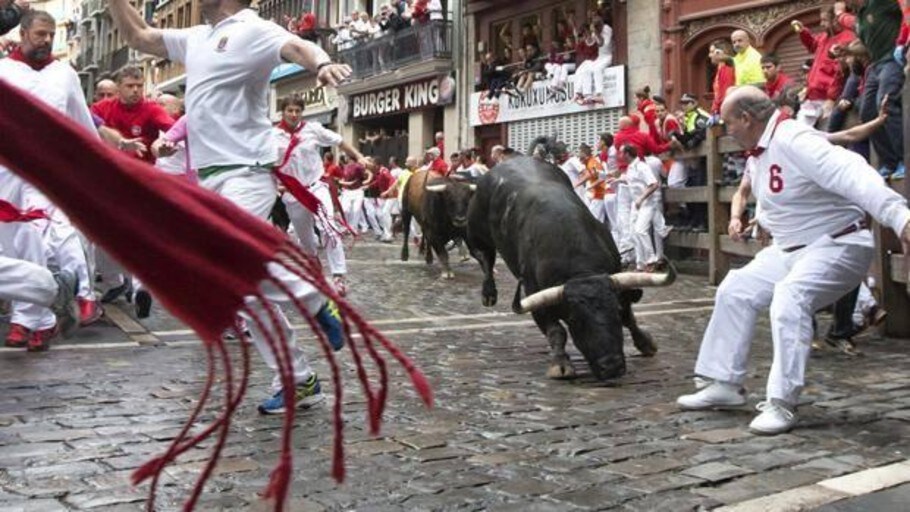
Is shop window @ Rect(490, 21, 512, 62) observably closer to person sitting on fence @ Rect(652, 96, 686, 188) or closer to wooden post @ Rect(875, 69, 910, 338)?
person sitting on fence @ Rect(652, 96, 686, 188)

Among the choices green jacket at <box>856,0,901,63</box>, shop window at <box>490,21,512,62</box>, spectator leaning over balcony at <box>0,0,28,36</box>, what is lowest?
spectator leaning over balcony at <box>0,0,28,36</box>

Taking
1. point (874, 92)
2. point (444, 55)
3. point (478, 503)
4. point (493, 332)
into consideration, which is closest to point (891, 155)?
point (874, 92)

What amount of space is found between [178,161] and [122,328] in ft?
4.84

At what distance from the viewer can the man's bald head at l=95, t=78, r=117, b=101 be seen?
9453 mm

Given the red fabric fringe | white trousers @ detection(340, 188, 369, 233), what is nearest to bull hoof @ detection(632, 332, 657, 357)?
the red fabric fringe

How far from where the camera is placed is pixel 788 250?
521cm

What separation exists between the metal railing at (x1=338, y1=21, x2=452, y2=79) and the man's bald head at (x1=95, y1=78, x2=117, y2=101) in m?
20.0

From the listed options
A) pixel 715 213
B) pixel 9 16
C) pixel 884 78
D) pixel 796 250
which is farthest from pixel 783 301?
pixel 715 213

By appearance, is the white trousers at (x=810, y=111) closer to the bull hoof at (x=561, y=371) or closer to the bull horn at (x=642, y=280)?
the bull horn at (x=642, y=280)

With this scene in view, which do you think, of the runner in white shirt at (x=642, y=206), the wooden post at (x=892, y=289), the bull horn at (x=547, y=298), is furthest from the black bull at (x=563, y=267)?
the runner in white shirt at (x=642, y=206)

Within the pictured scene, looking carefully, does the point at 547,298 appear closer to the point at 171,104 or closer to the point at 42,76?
the point at 42,76

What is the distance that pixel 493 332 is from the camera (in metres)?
8.36

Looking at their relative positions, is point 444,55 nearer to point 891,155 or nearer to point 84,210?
point 891,155

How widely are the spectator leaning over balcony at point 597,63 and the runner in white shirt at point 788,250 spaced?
1831 centimetres
